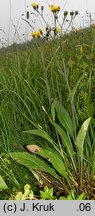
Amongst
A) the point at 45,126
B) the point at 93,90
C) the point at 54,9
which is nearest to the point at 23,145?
the point at 45,126

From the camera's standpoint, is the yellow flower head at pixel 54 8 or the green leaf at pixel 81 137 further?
the yellow flower head at pixel 54 8

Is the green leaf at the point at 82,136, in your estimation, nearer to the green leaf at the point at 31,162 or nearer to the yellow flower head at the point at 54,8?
the green leaf at the point at 31,162

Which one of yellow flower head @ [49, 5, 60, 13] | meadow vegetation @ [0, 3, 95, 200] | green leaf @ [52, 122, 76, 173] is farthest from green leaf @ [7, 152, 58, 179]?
yellow flower head @ [49, 5, 60, 13]

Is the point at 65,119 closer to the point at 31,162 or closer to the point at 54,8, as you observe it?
the point at 31,162

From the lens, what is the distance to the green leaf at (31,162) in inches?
74.4

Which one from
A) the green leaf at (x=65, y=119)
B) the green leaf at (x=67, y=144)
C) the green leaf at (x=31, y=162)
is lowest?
the green leaf at (x=31, y=162)

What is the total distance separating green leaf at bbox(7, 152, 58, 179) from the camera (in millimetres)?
1889

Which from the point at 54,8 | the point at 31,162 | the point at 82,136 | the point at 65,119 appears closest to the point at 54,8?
the point at 54,8

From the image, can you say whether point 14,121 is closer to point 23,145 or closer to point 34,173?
Answer: point 23,145

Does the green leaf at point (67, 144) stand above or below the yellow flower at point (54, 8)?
below

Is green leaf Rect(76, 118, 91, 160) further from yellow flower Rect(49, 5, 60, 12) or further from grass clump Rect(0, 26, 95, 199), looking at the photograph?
yellow flower Rect(49, 5, 60, 12)

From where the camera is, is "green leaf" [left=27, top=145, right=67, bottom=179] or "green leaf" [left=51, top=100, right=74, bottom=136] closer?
"green leaf" [left=27, top=145, right=67, bottom=179]

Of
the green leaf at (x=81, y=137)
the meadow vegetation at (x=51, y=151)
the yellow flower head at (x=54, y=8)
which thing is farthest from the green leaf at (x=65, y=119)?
the yellow flower head at (x=54, y=8)

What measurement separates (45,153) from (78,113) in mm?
356
